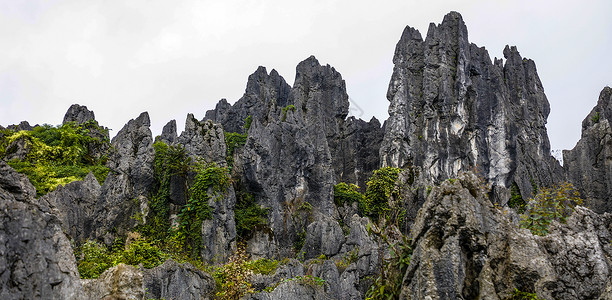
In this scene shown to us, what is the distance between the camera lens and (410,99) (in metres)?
54.9

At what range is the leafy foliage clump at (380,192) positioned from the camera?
43.8 metres

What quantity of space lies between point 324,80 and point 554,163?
89.0 feet

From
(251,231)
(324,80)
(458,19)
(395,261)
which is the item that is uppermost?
(458,19)

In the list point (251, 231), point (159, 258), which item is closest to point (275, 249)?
point (251, 231)

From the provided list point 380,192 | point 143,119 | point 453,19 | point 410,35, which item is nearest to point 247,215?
point 143,119

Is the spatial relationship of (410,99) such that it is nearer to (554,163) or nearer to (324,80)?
(324,80)

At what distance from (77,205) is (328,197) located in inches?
734

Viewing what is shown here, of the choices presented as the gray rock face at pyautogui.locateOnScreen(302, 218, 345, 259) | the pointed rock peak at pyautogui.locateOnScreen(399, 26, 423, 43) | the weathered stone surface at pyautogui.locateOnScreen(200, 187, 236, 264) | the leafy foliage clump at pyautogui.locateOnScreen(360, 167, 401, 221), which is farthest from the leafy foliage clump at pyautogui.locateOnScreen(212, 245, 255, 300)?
the pointed rock peak at pyautogui.locateOnScreen(399, 26, 423, 43)

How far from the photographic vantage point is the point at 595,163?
131 feet

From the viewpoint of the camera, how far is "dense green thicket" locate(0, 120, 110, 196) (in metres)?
31.0

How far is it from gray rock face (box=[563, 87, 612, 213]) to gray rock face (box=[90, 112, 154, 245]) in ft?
103

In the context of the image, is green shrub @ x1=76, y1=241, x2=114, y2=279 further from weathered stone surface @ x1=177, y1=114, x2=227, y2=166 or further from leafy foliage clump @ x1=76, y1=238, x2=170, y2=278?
weathered stone surface @ x1=177, y1=114, x2=227, y2=166

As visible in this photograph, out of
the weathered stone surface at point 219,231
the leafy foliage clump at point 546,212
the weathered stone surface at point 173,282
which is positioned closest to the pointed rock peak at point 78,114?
the weathered stone surface at point 219,231

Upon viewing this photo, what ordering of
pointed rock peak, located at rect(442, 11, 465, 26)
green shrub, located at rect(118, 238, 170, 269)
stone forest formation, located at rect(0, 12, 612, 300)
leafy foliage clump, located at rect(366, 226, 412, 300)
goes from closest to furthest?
stone forest formation, located at rect(0, 12, 612, 300) < leafy foliage clump, located at rect(366, 226, 412, 300) < green shrub, located at rect(118, 238, 170, 269) < pointed rock peak, located at rect(442, 11, 465, 26)
